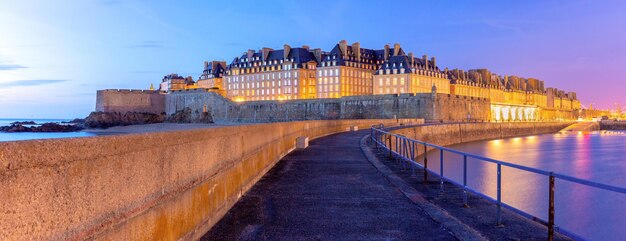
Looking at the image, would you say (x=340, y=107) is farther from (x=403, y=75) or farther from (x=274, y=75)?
(x=274, y=75)

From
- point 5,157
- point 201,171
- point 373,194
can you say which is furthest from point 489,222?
point 5,157

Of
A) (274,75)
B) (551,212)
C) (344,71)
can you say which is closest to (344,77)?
(344,71)

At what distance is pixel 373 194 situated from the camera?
10.3 metres

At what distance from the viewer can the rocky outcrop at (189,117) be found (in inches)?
4254

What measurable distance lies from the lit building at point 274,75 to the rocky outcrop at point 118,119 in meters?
28.8

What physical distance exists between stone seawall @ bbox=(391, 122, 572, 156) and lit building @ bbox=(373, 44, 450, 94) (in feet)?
71.8

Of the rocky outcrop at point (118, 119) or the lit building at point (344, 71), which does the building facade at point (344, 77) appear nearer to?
the lit building at point (344, 71)

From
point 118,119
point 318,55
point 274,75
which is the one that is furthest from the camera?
point 274,75

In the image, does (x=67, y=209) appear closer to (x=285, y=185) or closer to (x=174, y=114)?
(x=285, y=185)

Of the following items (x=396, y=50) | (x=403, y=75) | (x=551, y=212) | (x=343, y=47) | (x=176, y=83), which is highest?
(x=343, y=47)

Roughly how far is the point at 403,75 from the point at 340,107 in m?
26.9

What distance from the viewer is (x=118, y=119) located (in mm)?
97500

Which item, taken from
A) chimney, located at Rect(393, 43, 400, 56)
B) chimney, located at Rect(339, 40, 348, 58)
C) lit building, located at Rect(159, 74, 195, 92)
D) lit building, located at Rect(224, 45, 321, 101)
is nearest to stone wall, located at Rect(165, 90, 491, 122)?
lit building, located at Rect(224, 45, 321, 101)

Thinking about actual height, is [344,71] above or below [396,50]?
below
